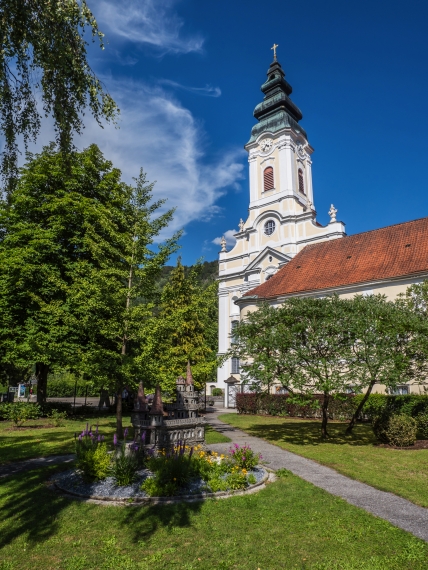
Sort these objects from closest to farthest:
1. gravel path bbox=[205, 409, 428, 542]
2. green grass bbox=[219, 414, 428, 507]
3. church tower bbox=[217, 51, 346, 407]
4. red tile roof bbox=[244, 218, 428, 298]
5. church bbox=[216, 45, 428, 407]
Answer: gravel path bbox=[205, 409, 428, 542], green grass bbox=[219, 414, 428, 507], red tile roof bbox=[244, 218, 428, 298], church bbox=[216, 45, 428, 407], church tower bbox=[217, 51, 346, 407]

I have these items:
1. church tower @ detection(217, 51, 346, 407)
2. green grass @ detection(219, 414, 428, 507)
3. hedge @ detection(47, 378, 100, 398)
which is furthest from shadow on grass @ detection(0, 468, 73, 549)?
hedge @ detection(47, 378, 100, 398)

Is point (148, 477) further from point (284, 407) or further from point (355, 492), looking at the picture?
point (284, 407)

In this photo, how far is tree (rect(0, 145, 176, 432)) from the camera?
1388 cm

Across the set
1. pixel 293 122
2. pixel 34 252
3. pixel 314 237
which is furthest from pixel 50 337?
pixel 293 122

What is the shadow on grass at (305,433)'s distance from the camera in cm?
1560

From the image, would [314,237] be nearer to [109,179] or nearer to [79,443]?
[109,179]

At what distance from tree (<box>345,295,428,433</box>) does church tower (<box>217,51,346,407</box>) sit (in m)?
20.1

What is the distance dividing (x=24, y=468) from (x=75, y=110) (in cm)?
883

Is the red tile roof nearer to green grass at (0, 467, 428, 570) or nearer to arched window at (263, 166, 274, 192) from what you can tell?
arched window at (263, 166, 274, 192)

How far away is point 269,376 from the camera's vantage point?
14289mm

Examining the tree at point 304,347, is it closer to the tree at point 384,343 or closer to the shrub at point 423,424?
the tree at point 384,343

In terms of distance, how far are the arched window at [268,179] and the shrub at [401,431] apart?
3060 cm

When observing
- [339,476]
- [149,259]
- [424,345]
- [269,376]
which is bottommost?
[339,476]

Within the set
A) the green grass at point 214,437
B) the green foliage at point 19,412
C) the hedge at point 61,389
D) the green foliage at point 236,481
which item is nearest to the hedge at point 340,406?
the green grass at point 214,437
